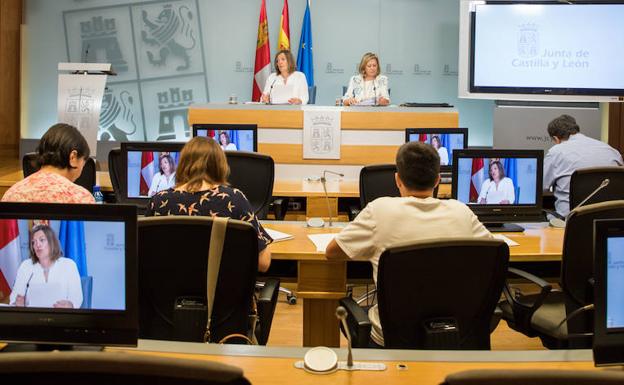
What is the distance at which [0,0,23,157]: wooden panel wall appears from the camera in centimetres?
935

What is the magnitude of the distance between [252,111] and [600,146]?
2961 millimetres

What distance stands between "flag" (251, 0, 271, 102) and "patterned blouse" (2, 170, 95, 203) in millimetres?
6442

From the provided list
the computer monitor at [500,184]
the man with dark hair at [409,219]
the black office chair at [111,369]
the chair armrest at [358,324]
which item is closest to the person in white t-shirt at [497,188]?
the computer monitor at [500,184]

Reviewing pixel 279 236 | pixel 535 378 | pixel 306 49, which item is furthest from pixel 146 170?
pixel 306 49

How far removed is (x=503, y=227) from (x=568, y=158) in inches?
63.1

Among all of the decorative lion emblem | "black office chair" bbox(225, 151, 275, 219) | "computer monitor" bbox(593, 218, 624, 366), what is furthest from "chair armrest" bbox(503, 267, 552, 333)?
the decorative lion emblem

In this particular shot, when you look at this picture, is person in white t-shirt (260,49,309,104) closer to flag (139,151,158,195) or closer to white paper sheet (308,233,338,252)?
flag (139,151,158,195)

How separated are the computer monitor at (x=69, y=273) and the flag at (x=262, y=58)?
7.39 m

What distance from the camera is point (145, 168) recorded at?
431cm

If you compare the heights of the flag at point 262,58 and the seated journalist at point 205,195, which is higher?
the flag at point 262,58

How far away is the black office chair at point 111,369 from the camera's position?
98cm

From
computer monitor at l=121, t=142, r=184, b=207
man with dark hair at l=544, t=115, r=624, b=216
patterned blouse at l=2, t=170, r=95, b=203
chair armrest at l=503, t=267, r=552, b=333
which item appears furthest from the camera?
man with dark hair at l=544, t=115, r=624, b=216

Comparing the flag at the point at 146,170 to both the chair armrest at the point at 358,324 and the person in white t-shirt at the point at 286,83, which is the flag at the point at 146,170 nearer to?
the chair armrest at the point at 358,324

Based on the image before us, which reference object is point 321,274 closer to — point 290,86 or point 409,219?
point 409,219
